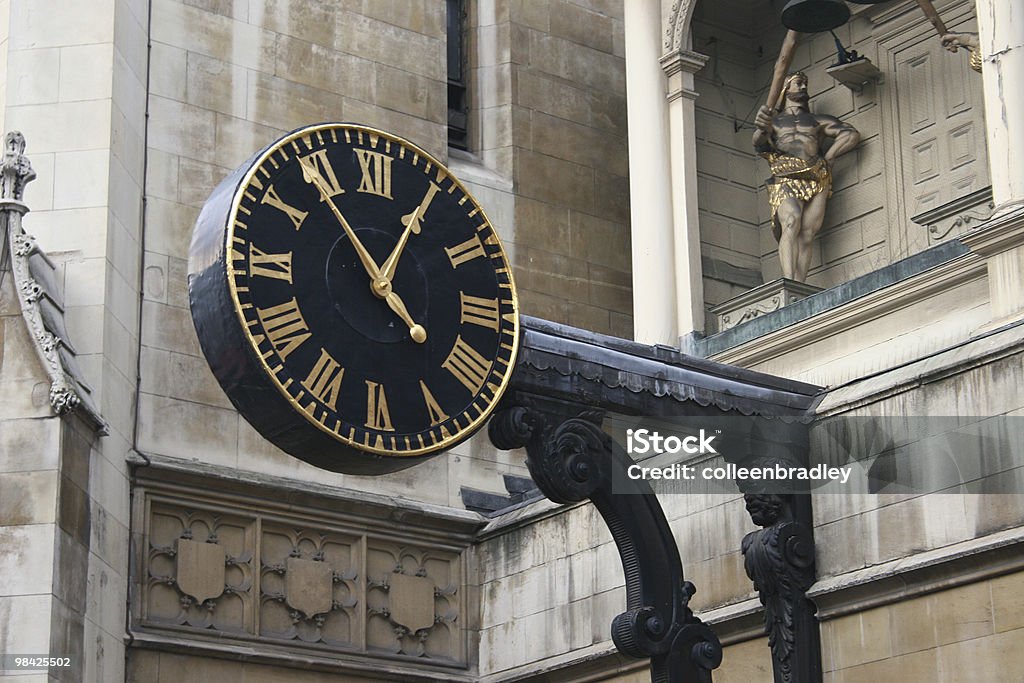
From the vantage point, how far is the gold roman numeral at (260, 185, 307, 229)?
34.1 feet

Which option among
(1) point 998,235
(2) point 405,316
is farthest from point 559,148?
(2) point 405,316

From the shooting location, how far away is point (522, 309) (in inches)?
760

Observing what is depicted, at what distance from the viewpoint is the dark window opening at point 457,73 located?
20408mm

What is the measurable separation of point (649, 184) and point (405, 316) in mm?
8302

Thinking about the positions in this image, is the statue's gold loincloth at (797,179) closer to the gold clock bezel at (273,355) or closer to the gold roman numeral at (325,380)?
the gold clock bezel at (273,355)

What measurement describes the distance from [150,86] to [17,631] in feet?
16.8

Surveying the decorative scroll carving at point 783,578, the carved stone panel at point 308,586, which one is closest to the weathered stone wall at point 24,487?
the carved stone panel at point 308,586

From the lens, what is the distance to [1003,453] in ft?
42.5

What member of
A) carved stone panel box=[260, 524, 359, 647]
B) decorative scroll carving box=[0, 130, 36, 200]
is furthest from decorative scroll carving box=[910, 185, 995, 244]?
decorative scroll carving box=[0, 130, 36, 200]

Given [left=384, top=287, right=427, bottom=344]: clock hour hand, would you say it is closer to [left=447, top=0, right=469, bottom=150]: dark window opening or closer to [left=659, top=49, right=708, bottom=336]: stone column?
[left=659, top=49, right=708, bottom=336]: stone column

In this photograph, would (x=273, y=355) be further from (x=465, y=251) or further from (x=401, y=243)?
(x=465, y=251)

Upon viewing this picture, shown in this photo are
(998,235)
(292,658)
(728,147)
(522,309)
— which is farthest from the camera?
(728,147)

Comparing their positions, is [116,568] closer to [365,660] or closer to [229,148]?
[365,660]

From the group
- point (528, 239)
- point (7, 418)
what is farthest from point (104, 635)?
point (528, 239)
